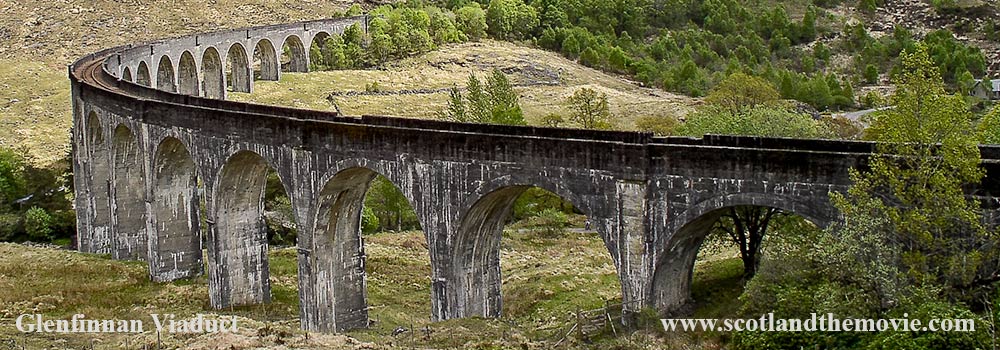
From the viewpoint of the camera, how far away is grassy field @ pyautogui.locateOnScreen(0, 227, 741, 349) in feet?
90.0

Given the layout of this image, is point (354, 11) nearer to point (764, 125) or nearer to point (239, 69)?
point (239, 69)

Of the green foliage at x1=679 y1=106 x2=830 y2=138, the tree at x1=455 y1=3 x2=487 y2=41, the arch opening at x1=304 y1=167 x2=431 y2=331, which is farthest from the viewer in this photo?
the tree at x1=455 y1=3 x2=487 y2=41

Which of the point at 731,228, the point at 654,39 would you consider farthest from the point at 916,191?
the point at 654,39

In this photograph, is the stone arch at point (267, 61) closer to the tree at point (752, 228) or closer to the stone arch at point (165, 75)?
the stone arch at point (165, 75)

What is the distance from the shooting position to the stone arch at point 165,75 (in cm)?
7562

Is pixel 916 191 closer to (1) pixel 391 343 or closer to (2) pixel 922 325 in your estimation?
(2) pixel 922 325

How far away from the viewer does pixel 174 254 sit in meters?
41.3

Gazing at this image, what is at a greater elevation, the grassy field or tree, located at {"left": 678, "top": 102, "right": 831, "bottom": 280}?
tree, located at {"left": 678, "top": 102, "right": 831, "bottom": 280}

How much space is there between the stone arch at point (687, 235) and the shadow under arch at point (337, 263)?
10864mm

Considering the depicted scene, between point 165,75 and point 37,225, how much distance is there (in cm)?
2320

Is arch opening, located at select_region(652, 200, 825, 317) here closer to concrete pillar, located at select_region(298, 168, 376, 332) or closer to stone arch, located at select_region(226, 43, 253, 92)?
concrete pillar, located at select_region(298, 168, 376, 332)

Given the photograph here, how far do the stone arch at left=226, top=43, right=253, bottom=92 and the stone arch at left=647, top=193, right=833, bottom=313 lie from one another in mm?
66024

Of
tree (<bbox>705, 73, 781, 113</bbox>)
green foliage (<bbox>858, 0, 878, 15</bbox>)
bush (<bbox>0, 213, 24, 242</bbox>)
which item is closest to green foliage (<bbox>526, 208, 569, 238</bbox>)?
tree (<bbox>705, 73, 781, 113</bbox>)

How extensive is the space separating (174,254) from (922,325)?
31.5 meters
